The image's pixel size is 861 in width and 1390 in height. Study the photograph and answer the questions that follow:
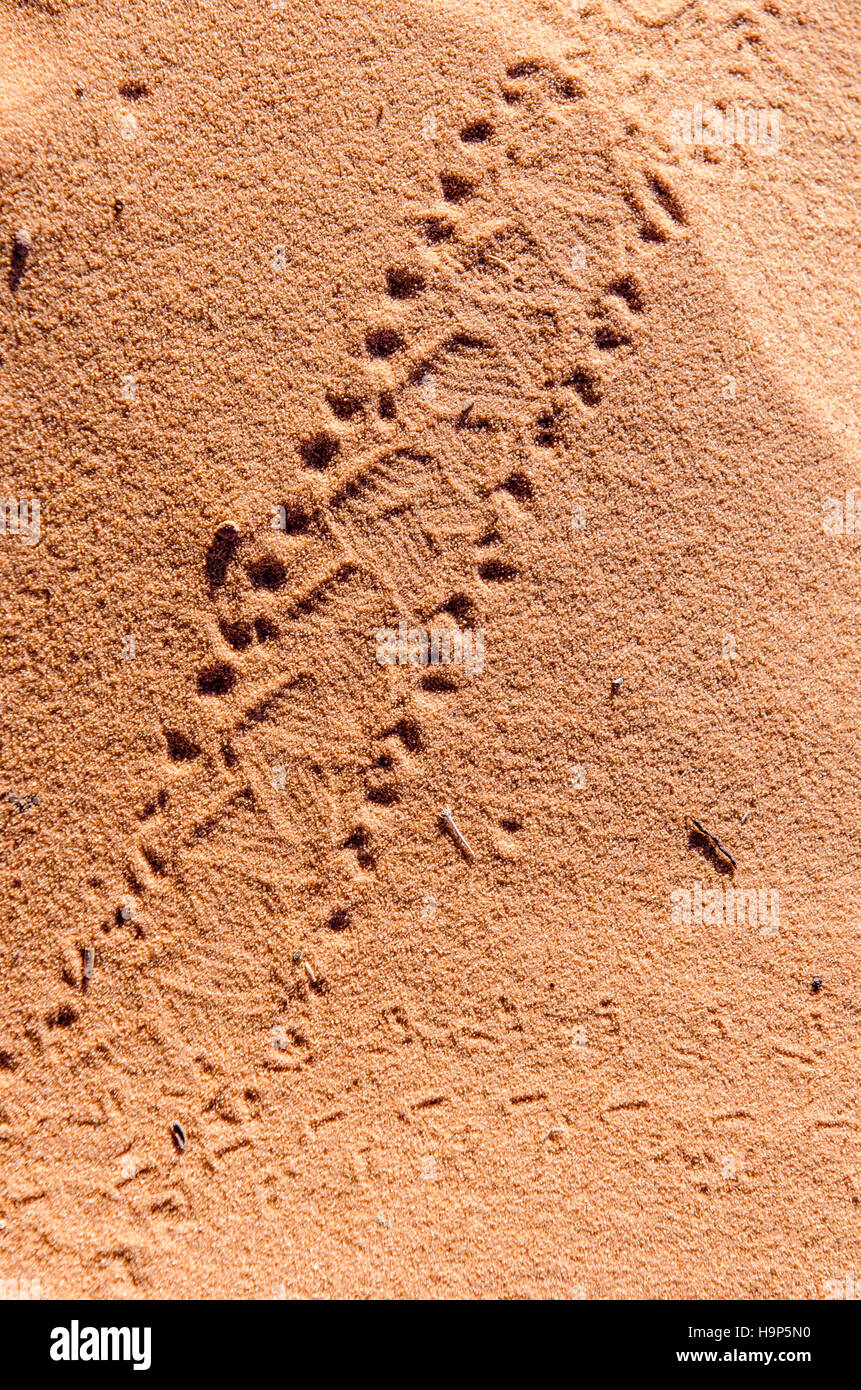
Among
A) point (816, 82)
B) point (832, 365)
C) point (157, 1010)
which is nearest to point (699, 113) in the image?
point (816, 82)

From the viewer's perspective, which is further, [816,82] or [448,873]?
[816,82]

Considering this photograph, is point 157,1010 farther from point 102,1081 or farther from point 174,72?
point 174,72

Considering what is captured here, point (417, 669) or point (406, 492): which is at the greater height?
point (406, 492)
